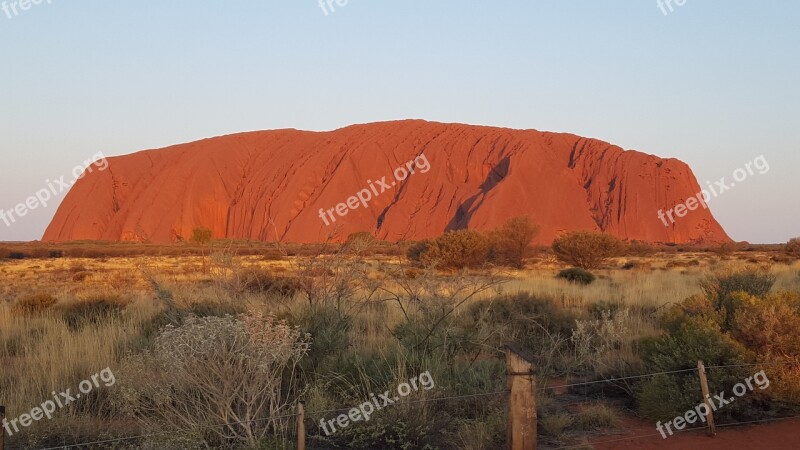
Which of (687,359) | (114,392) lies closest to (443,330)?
(687,359)

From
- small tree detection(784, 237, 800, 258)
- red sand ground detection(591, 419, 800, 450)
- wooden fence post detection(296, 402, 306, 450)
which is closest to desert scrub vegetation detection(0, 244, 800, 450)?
red sand ground detection(591, 419, 800, 450)

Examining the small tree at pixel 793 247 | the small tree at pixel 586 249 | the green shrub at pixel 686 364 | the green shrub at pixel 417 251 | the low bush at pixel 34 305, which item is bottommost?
the small tree at pixel 793 247

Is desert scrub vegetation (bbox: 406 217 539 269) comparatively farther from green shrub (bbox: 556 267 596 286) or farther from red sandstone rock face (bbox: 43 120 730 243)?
red sandstone rock face (bbox: 43 120 730 243)

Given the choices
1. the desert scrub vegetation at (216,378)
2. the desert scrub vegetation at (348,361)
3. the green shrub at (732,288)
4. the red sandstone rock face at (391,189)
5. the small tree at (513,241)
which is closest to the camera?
the desert scrub vegetation at (216,378)

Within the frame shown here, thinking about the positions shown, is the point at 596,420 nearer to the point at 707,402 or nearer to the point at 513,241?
the point at 707,402

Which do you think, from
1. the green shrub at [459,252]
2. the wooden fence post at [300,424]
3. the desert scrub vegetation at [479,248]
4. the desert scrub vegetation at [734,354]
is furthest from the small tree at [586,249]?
the wooden fence post at [300,424]

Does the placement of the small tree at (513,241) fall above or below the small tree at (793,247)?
above

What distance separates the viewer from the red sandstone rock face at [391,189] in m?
61.9

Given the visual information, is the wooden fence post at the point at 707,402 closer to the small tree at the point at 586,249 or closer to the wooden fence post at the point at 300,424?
the wooden fence post at the point at 300,424

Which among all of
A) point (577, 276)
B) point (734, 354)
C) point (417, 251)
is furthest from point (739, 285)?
point (417, 251)

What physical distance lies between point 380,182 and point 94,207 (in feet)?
112

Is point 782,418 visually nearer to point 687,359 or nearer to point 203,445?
point 687,359

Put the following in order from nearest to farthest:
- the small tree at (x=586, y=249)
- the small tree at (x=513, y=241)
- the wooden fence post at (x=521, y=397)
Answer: the wooden fence post at (x=521, y=397) → the small tree at (x=586, y=249) → the small tree at (x=513, y=241)

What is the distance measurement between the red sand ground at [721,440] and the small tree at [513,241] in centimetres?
2325
